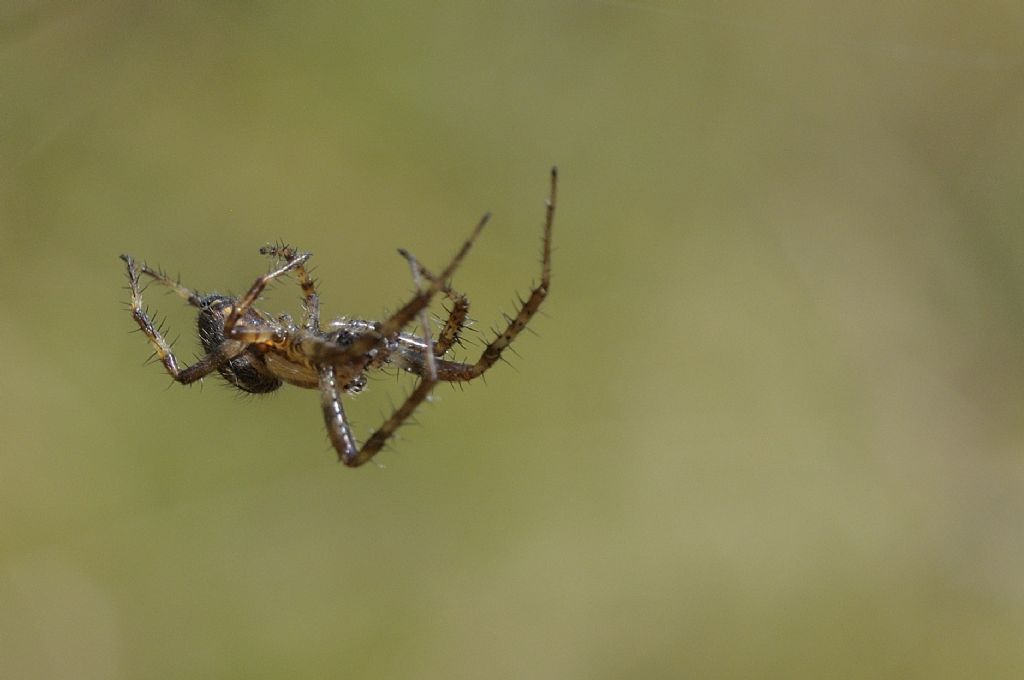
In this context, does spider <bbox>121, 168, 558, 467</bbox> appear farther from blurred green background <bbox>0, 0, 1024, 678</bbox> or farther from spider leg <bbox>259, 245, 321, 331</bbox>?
blurred green background <bbox>0, 0, 1024, 678</bbox>

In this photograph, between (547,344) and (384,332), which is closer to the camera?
(384,332)

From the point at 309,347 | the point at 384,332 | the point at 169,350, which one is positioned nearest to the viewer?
the point at 384,332

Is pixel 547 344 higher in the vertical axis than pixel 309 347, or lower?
lower

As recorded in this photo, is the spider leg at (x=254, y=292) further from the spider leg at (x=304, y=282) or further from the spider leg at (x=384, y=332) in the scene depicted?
the spider leg at (x=384, y=332)

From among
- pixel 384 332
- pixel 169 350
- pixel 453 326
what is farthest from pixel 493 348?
pixel 169 350

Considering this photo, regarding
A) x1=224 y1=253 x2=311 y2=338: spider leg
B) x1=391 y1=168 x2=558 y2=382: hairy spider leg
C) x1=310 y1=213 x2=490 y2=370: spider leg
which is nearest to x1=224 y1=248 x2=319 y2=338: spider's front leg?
x1=224 y1=253 x2=311 y2=338: spider leg

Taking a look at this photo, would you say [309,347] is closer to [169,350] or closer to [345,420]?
[345,420]
